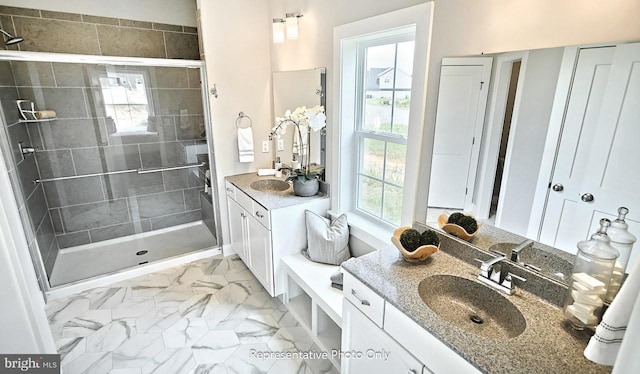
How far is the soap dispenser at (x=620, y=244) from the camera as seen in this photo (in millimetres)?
1088

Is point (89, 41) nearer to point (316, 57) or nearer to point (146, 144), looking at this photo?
point (146, 144)

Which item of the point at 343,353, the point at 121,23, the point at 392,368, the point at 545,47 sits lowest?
the point at 343,353

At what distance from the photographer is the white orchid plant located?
94.4 inches

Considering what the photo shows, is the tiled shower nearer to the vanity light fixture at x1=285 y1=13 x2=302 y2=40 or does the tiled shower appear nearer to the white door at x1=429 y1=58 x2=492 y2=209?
the vanity light fixture at x1=285 y1=13 x2=302 y2=40

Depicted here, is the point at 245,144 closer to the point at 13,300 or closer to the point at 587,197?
the point at 13,300

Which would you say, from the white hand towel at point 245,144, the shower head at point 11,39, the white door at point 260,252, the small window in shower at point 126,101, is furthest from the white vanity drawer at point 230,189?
the shower head at point 11,39

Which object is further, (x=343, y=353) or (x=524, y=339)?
(x=343, y=353)

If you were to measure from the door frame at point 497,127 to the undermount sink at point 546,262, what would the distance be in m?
0.20

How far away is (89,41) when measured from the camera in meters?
3.05

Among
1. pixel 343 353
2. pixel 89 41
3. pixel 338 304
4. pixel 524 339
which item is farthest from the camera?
pixel 89 41

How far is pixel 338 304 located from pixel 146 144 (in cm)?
291

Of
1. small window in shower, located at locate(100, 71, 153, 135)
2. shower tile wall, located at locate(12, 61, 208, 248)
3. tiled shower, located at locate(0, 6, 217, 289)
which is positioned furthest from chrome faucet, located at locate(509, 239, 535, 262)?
small window in shower, located at locate(100, 71, 153, 135)

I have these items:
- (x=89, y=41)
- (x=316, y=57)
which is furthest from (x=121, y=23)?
(x=316, y=57)

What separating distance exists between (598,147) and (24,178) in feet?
12.6
